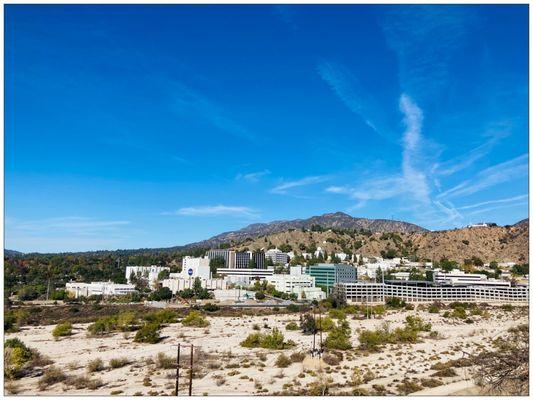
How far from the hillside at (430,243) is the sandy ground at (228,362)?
79.2 metres

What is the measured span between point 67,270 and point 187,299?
4210 centimetres

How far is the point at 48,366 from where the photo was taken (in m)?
19.9

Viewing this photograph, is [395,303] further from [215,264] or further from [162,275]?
[215,264]

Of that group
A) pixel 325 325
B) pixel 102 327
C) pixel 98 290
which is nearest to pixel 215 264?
pixel 98 290

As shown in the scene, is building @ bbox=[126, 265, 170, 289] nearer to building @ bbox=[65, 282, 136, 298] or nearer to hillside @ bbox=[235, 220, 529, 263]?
building @ bbox=[65, 282, 136, 298]

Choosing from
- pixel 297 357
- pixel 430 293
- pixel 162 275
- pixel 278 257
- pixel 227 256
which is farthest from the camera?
pixel 278 257

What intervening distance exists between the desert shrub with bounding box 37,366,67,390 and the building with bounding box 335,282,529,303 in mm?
51640

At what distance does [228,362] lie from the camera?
20.3 meters

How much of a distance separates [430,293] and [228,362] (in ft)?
175

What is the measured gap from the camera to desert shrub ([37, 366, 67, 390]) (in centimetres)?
Answer: 1636

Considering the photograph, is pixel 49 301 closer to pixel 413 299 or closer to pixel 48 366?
pixel 48 366

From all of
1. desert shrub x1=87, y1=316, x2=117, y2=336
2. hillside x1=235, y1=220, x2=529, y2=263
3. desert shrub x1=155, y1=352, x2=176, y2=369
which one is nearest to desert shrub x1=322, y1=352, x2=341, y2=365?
desert shrub x1=155, y1=352, x2=176, y2=369

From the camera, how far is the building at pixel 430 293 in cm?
6525

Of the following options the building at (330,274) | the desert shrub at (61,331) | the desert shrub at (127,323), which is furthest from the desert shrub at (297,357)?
the building at (330,274)
